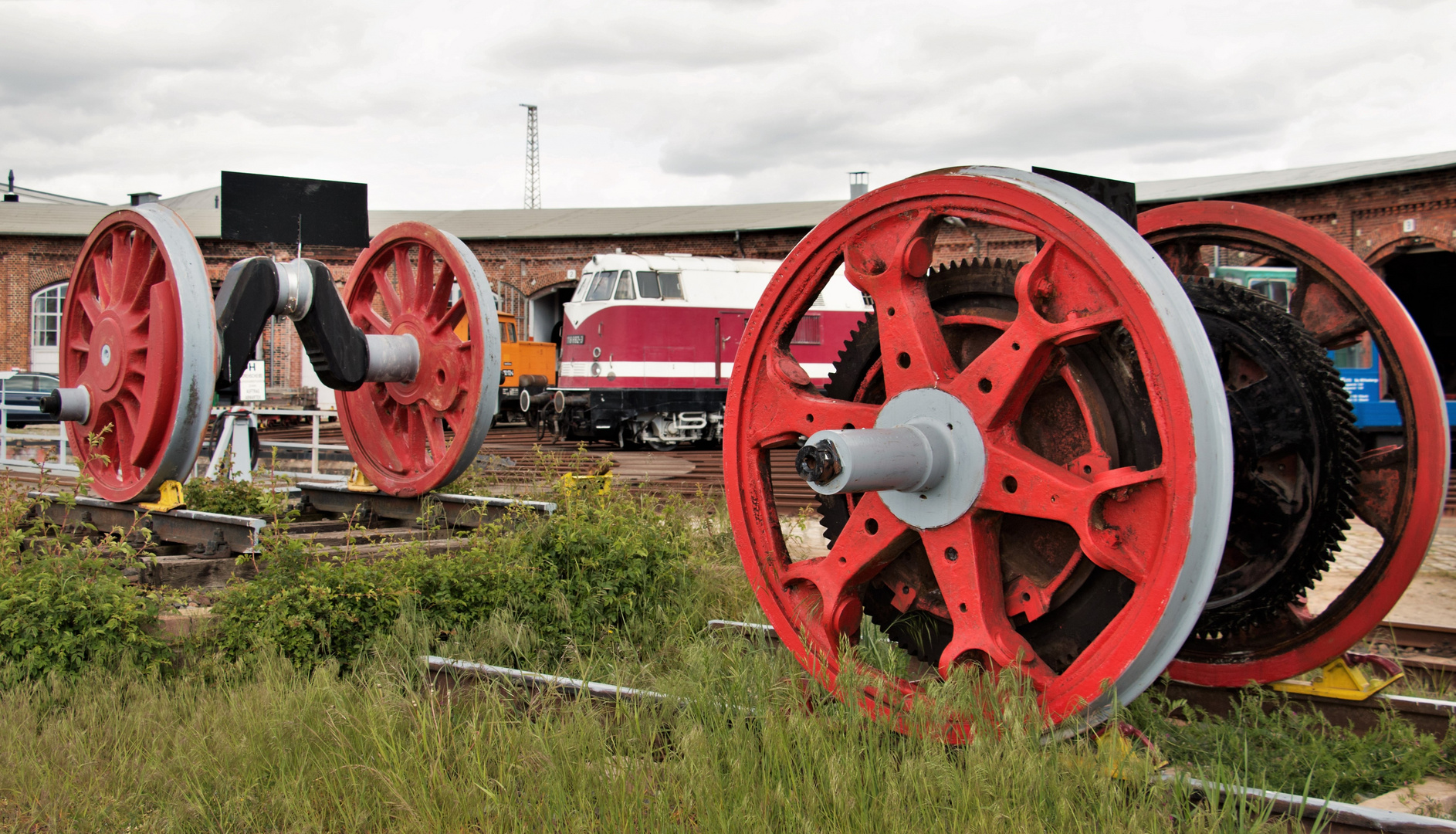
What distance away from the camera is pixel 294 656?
4027mm

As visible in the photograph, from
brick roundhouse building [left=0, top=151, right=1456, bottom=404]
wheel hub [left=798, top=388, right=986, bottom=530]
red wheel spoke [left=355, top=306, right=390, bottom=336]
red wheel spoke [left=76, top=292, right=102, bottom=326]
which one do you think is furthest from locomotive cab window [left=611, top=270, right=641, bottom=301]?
wheel hub [left=798, top=388, right=986, bottom=530]

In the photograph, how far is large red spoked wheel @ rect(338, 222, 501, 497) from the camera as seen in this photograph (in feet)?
19.8

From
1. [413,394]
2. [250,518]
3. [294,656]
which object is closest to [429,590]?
[294,656]

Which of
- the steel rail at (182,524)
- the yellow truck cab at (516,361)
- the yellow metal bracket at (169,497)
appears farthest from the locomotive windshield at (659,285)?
the yellow metal bracket at (169,497)

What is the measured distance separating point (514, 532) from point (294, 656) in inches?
56.8

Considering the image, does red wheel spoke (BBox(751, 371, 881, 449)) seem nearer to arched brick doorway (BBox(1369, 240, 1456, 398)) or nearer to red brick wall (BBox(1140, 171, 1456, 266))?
red brick wall (BBox(1140, 171, 1456, 266))

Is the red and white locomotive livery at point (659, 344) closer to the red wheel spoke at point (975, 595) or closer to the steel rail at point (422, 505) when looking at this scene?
the steel rail at point (422, 505)

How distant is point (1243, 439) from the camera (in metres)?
3.34

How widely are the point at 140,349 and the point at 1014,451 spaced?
5.49m

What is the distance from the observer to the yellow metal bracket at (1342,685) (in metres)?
3.52

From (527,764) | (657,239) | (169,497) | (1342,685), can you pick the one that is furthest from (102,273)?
(657,239)

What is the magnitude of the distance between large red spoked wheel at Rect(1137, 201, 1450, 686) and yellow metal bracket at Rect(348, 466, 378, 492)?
5121 mm

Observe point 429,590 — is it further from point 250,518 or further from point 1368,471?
point 1368,471

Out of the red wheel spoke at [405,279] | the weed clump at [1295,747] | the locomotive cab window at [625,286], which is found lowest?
the weed clump at [1295,747]
